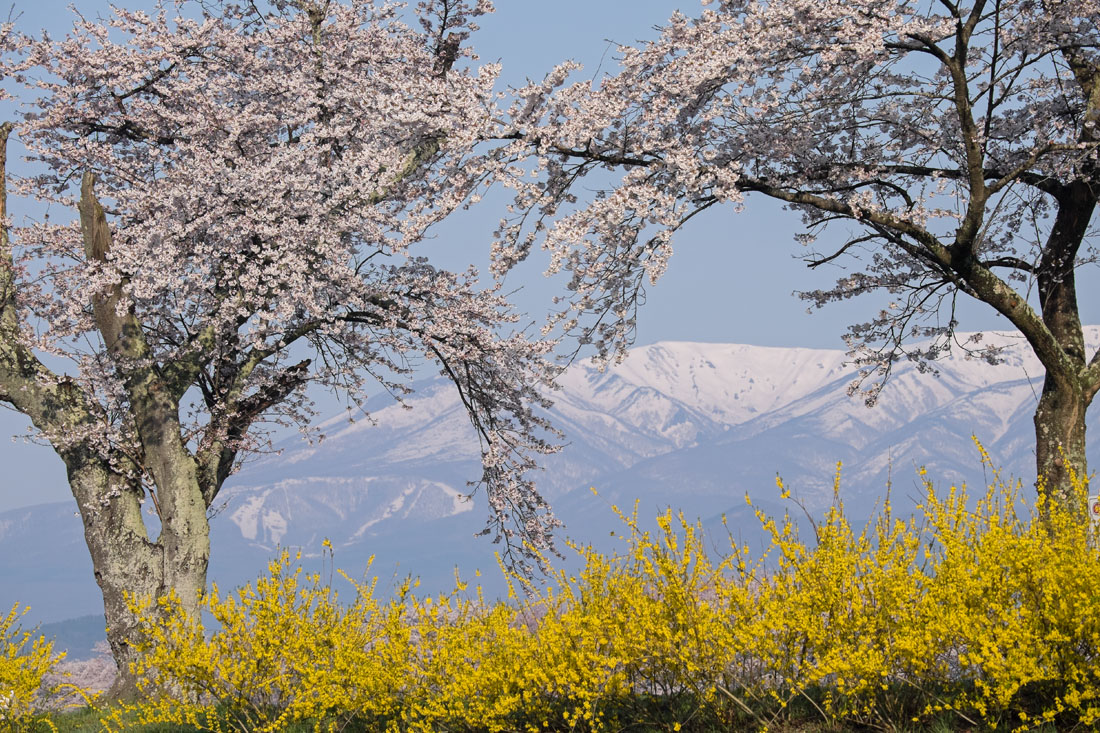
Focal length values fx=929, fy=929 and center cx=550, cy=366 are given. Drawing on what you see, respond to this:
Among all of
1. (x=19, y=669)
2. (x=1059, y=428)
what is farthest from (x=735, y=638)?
(x=19, y=669)

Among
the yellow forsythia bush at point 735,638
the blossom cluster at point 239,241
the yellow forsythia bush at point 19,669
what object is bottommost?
the yellow forsythia bush at point 735,638

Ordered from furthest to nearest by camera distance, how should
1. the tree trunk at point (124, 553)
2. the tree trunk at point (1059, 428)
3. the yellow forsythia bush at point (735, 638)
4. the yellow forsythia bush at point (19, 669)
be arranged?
the tree trunk at point (124, 553), the tree trunk at point (1059, 428), the yellow forsythia bush at point (19, 669), the yellow forsythia bush at point (735, 638)

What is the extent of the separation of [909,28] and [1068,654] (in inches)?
253

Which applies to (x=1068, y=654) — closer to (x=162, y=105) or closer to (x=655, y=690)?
(x=655, y=690)

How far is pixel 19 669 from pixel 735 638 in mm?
8167

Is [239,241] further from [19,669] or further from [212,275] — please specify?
[19,669]

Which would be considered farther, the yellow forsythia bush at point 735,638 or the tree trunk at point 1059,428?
the tree trunk at point 1059,428

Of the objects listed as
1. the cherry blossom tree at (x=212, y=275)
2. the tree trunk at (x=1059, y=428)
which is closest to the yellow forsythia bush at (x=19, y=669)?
the cherry blossom tree at (x=212, y=275)

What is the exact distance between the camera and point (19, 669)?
10438 mm

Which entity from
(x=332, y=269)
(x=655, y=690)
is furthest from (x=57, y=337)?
(x=655, y=690)

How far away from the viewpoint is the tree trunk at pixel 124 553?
13.6 meters

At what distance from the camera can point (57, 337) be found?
15.8 metres

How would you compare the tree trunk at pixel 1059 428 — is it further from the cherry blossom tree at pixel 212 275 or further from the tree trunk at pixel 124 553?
the tree trunk at pixel 124 553

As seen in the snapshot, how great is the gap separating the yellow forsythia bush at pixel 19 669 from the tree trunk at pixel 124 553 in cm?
227
